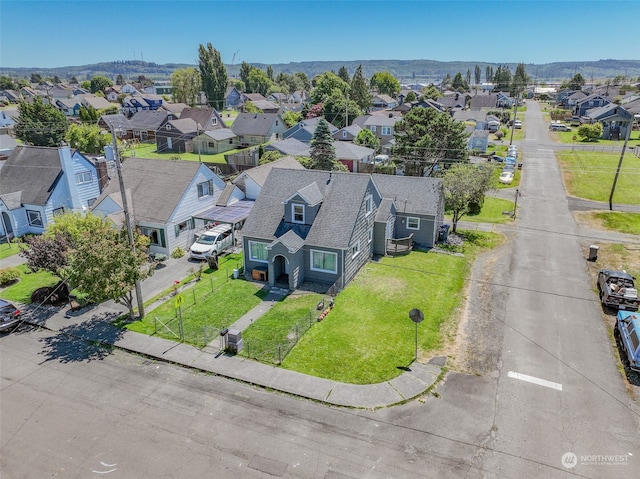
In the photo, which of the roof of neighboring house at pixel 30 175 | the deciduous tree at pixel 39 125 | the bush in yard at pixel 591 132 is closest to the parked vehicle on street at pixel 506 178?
the bush in yard at pixel 591 132

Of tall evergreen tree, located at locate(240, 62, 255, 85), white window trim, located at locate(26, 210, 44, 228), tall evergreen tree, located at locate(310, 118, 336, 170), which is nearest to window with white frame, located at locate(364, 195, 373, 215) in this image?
tall evergreen tree, located at locate(310, 118, 336, 170)

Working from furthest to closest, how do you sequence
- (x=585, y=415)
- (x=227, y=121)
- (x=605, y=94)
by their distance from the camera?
(x=605, y=94) → (x=227, y=121) → (x=585, y=415)

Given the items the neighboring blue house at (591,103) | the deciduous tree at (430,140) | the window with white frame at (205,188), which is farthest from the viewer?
the neighboring blue house at (591,103)

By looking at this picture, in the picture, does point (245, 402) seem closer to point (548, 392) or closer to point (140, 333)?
point (140, 333)

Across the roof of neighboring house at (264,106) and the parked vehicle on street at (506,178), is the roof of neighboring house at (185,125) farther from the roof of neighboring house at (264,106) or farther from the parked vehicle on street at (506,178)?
the parked vehicle on street at (506,178)

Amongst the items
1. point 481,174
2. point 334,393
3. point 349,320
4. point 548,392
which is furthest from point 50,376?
point 481,174

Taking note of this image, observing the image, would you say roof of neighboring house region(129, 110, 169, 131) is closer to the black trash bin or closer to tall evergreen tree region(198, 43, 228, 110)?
tall evergreen tree region(198, 43, 228, 110)
